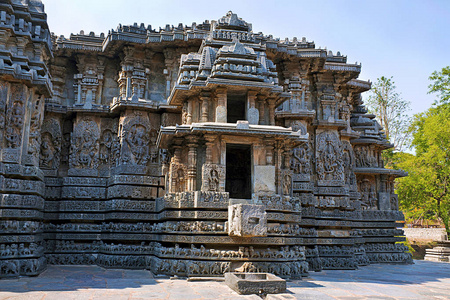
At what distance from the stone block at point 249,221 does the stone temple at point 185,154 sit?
0.13 feet

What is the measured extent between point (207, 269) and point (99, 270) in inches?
192

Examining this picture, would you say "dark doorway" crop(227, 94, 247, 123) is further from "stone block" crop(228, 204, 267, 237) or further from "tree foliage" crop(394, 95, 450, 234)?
"tree foliage" crop(394, 95, 450, 234)

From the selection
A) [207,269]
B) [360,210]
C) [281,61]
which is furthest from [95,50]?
[360,210]

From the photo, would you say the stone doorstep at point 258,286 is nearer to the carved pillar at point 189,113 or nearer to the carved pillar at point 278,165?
the carved pillar at point 278,165

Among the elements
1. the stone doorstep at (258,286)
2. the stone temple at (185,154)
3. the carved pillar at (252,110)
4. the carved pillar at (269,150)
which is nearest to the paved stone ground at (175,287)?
the stone doorstep at (258,286)

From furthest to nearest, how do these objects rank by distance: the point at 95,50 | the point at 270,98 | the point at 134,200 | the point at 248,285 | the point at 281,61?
the point at 281,61, the point at 95,50, the point at 134,200, the point at 270,98, the point at 248,285

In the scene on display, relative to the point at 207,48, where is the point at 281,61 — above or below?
above

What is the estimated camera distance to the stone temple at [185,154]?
12086 millimetres

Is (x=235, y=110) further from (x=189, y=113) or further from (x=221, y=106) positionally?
(x=221, y=106)

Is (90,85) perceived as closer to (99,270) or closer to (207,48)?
(207,48)

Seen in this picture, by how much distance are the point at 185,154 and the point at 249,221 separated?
3.29 metres

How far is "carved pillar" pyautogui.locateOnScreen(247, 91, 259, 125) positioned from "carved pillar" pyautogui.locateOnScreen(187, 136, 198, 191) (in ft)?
6.31

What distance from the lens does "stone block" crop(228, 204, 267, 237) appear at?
11.0m

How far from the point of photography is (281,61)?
18.3 m
